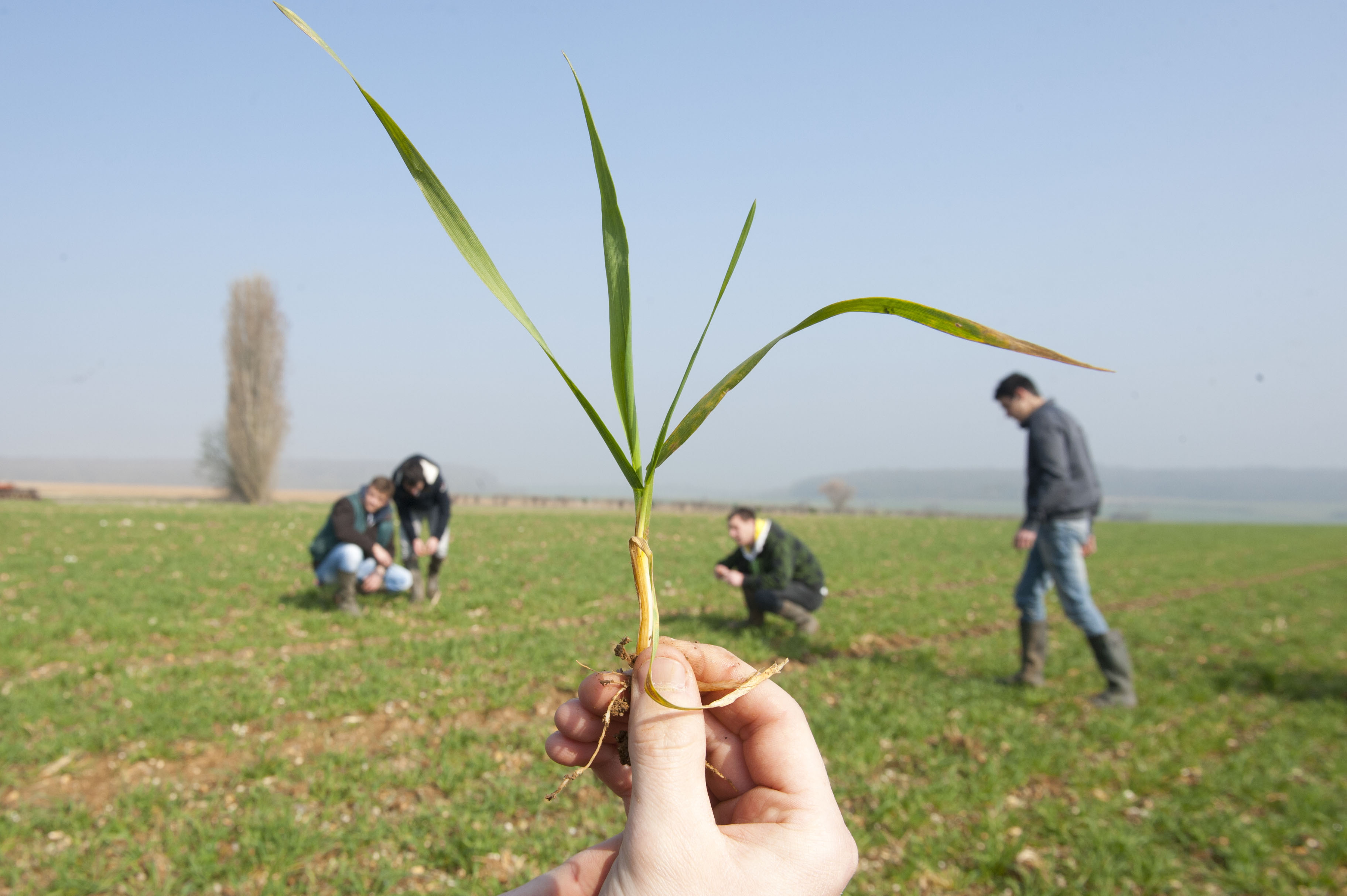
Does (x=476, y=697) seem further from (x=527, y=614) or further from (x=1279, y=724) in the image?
(x=1279, y=724)

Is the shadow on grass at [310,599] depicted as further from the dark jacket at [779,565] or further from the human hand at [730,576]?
the dark jacket at [779,565]

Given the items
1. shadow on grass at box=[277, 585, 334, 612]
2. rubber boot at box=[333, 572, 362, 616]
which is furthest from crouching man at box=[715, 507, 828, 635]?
shadow on grass at box=[277, 585, 334, 612]

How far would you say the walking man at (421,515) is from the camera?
770cm

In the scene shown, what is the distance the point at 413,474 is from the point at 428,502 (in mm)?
483

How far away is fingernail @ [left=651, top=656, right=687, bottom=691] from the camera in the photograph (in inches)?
41.0

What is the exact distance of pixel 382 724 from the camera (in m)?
4.87

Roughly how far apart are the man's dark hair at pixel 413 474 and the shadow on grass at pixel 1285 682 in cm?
784

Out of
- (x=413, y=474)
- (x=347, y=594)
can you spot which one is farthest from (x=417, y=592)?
(x=413, y=474)

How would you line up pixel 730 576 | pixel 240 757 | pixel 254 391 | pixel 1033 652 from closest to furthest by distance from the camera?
1. pixel 240 757
2. pixel 1033 652
3. pixel 730 576
4. pixel 254 391

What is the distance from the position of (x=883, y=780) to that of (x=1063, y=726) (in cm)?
183

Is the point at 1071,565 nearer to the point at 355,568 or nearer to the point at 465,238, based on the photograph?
the point at 465,238

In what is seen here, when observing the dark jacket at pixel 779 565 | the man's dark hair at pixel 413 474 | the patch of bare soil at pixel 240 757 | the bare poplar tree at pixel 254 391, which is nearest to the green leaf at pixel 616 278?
the patch of bare soil at pixel 240 757

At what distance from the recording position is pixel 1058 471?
5457mm

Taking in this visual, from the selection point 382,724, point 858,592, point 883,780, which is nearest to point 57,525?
point 382,724
